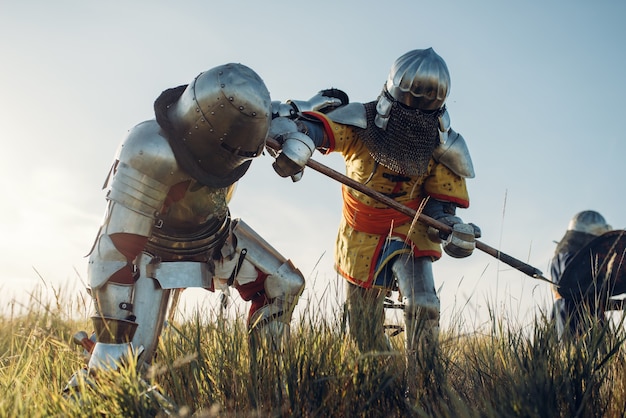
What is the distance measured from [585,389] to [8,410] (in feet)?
6.28

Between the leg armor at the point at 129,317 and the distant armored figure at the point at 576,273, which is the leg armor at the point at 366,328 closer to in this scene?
the leg armor at the point at 129,317

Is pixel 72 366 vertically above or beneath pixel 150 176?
beneath

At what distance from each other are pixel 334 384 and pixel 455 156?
2368 millimetres

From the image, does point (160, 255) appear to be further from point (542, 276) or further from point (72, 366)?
point (542, 276)

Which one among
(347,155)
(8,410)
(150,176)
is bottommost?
(8,410)

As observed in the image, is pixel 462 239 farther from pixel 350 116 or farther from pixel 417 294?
pixel 350 116

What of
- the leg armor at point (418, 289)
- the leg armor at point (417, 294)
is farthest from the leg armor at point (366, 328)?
the leg armor at point (418, 289)

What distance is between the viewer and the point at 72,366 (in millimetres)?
3129

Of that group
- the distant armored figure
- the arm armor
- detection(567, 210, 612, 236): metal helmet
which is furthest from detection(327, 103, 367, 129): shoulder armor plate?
detection(567, 210, 612, 236): metal helmet

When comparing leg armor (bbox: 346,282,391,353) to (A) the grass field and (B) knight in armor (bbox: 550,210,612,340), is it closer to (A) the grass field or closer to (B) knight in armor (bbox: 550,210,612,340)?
(A) the grass field

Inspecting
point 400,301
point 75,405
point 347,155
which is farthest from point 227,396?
point 347,155

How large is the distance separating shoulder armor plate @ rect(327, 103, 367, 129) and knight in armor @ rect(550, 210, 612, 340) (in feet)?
9.24

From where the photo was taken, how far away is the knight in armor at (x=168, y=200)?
2930mm

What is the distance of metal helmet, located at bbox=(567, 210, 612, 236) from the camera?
292 inches
